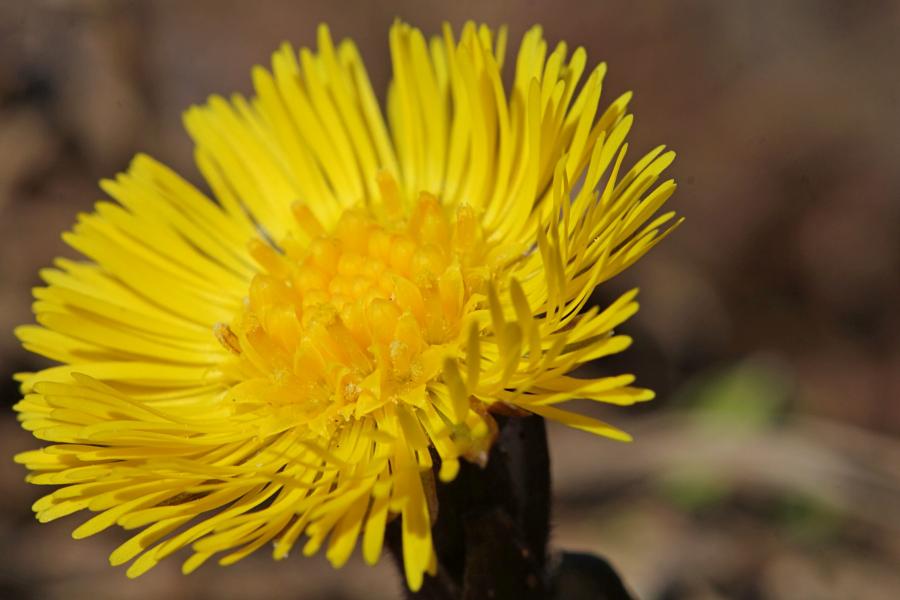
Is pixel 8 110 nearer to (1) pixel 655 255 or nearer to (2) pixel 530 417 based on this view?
(1) pixel 655 255

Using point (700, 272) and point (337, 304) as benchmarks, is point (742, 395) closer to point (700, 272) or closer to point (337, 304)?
point (700, 272)

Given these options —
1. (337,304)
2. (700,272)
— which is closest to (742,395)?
(700,272)

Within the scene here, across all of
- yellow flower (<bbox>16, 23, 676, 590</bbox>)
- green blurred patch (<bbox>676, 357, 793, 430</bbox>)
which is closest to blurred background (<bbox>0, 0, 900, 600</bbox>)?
green blurred patch (<bbox>676, 357, 793, 430</bbox>)

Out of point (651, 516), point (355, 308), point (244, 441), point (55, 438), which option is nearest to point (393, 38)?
point (355, 308)

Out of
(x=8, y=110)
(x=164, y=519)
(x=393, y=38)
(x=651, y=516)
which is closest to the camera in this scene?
(x=164, y=519)

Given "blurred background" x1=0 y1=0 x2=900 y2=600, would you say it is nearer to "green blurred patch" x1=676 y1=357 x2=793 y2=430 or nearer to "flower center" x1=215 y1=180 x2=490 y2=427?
"green blurred patch" x1=676 y1=357 x2=793 y2=430

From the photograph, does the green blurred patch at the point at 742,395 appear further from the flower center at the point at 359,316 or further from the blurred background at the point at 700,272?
the flower center at the point at 359,316
